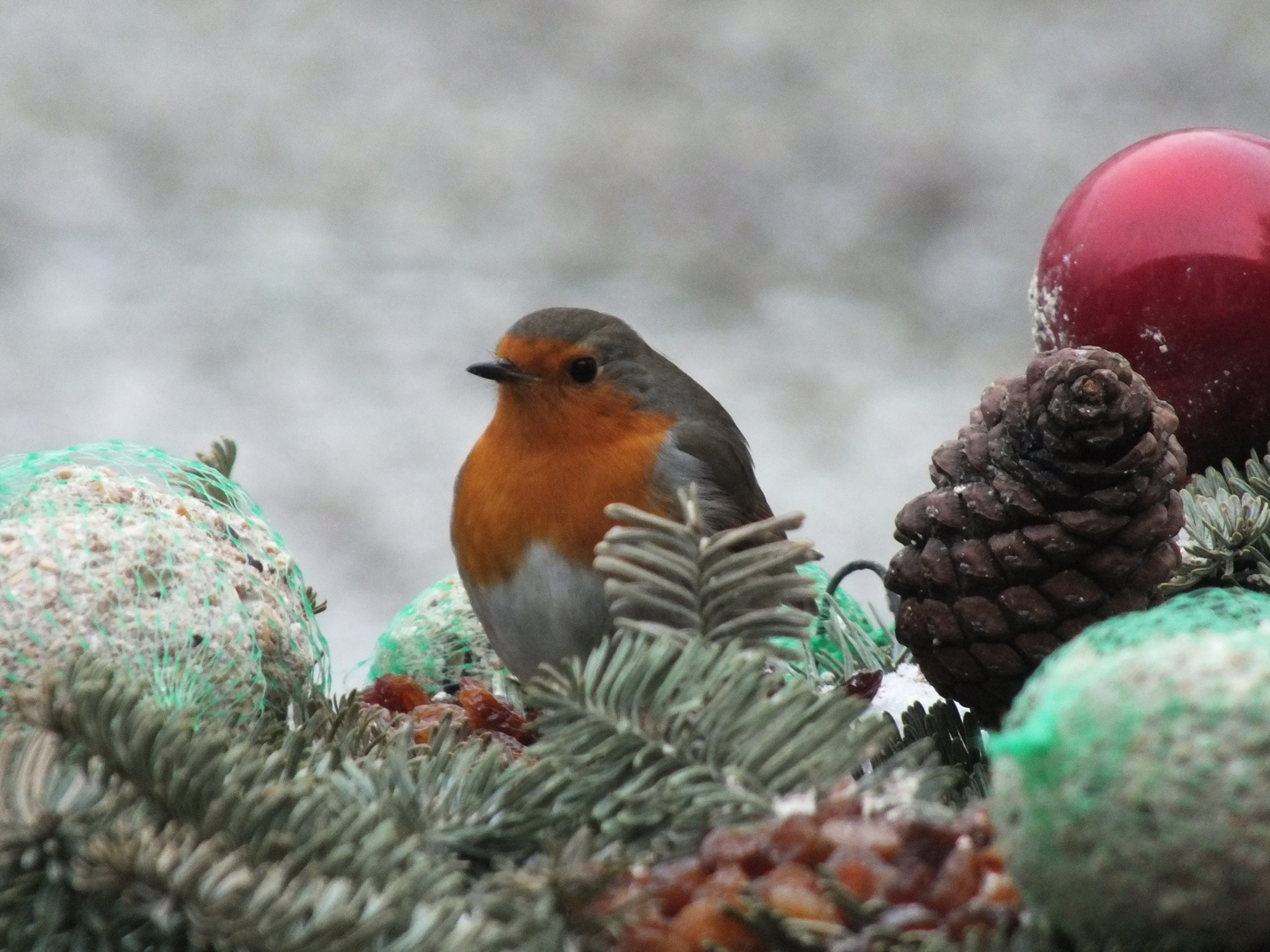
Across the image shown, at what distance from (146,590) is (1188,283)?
85cm

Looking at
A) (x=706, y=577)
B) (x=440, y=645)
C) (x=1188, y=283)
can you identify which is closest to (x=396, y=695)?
(x=440, y=645)

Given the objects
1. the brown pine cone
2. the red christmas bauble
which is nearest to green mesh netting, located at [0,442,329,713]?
the brown pine cone

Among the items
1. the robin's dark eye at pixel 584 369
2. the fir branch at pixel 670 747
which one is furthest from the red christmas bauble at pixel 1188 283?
the fir branch at pixel 670 747

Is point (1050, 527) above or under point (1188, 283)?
under

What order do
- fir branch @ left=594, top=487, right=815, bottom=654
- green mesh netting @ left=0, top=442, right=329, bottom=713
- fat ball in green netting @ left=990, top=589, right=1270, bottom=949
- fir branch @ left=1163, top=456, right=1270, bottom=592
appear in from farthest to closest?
fir branch @ left=1163, top=456, right=1270, bottom=592
green mesh netting @ left=0, top=442, right=329, bottom=713
fir branch @ left=594, top=487, right=815, bottom=654
fat ball in green netting @ left=990, top=589, right=1270, bottom=949

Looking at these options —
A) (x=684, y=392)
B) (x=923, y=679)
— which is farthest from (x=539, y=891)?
(x=684, y=392)

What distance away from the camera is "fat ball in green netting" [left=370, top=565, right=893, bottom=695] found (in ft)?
4.19

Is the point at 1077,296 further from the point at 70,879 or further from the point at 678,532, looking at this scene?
the point at 70,879

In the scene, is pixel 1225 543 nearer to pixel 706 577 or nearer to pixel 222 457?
pixel 706 577

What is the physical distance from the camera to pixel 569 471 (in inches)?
55.9

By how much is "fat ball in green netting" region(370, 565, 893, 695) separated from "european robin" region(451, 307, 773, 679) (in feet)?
0.22

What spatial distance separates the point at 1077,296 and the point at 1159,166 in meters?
0.14

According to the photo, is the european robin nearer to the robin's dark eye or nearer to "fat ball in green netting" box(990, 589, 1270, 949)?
the robin's dark eye

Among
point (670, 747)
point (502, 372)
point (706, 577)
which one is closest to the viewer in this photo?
point (670, 747)
